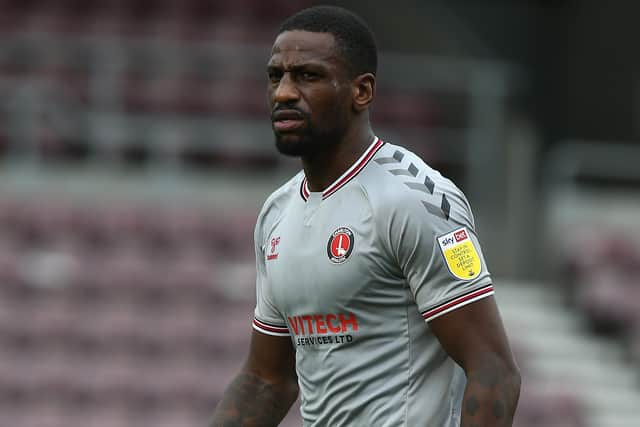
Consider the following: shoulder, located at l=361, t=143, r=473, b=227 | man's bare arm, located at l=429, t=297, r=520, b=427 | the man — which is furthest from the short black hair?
man's bare arm, located at l=429, t=297, r=520, b=427

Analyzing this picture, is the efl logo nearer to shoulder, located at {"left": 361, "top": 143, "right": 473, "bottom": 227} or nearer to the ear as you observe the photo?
shoulder, located at {"left": 361, "top": 143, "right": 473, "bottom": 227}

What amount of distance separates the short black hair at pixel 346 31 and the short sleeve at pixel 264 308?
0.60m

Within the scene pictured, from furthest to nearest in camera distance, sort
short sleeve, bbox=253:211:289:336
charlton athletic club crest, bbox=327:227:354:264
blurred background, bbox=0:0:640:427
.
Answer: blurred background, bbox=0:0:640:427
short sleeve, bbox=253:211:289:336
charlton athletic club crest, bbox=327:227:354:264

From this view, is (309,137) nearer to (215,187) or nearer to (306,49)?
(306,49)

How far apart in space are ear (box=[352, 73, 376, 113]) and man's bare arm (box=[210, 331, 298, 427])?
0.74 metres

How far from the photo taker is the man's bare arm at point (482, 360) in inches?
122

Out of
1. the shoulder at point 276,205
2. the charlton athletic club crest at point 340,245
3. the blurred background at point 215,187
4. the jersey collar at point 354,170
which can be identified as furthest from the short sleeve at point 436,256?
Answer: the blurred background at point 215,187

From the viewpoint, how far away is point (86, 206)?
10352 millimetres

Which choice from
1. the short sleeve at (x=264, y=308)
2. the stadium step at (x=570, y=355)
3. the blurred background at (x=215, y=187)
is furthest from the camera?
the stadium step at (x=570, y=355)

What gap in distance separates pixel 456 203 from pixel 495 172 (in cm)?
845

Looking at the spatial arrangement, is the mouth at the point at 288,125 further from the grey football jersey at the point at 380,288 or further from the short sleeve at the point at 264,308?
the short sleeve at the point at 264,308

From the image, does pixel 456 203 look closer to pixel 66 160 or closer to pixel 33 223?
pixel 33 223

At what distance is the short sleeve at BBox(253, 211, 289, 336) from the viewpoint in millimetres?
3662

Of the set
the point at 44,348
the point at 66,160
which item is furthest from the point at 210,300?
the point at 66,160
